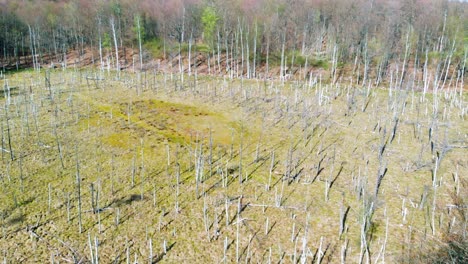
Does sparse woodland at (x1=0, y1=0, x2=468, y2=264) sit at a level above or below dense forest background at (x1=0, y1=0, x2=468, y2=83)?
below

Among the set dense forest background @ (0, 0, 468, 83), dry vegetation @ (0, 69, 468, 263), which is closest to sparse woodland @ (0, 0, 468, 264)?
dry vegetation @ (0, 69, 468, 263)

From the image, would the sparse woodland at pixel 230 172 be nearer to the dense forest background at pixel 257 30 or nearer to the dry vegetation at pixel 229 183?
the dry vegetation at pixel 229 183

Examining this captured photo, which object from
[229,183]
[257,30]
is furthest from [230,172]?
[257,30]

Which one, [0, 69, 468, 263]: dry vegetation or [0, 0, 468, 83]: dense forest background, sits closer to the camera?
[0, 69, 468, 263]: dry vegetation

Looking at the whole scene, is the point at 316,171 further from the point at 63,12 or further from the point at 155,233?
the point at 63,12

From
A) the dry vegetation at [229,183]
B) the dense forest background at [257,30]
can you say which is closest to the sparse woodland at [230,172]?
the dry vegetation at [229,183]

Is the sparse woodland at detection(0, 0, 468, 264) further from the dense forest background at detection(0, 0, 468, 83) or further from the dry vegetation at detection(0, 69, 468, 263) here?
the dense forest background at detection(0, 0, 468, 83)
